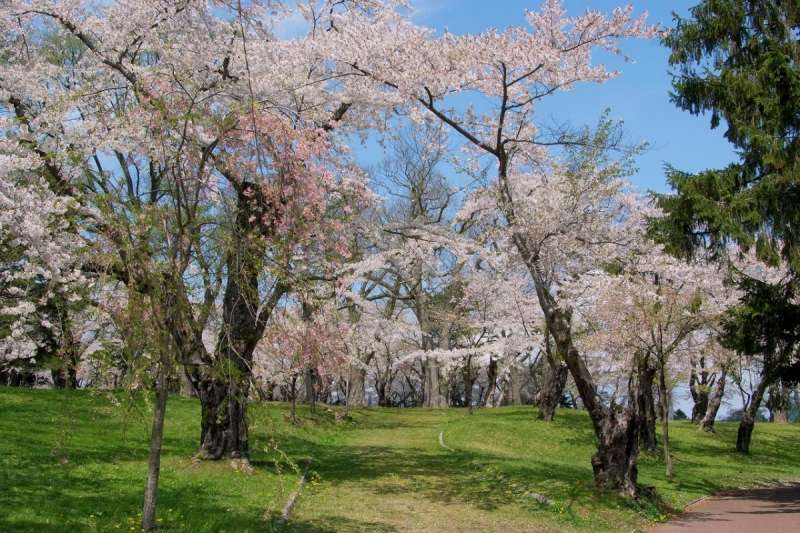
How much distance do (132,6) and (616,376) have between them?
2946cm

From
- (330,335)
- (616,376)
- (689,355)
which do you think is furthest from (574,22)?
(616,376)

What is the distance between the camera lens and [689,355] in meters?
27.6

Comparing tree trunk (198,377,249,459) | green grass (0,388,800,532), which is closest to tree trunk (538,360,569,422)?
green grass (0,388,800,532)

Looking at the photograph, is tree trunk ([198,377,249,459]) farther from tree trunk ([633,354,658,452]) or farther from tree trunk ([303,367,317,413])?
tree trunk ([303,367,317,413])

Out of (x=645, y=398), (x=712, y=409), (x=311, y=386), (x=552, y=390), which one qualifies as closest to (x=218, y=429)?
(x=311, y=386)

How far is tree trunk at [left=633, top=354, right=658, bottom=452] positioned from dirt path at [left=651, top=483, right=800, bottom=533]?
2.55 m

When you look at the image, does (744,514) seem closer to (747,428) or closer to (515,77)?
(515,77)

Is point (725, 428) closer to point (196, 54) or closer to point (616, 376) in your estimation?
point (616, 376)

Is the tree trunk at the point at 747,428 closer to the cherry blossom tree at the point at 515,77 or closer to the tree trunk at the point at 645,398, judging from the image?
the tree trunk at the point at 645,398

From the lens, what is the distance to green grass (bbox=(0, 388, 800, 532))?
27.4ft

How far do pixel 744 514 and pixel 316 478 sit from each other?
314 inches

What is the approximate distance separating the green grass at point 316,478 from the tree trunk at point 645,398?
0.89 m

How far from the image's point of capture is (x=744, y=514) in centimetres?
1264

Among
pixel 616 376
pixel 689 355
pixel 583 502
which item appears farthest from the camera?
pixel 616 376
